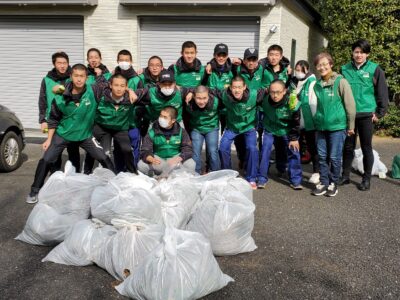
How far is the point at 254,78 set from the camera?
20.6 feet

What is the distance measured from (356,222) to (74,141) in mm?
3413

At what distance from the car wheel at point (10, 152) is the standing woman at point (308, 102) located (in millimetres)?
4473

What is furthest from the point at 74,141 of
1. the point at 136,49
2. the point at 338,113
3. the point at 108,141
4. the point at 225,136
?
the point at 136,49

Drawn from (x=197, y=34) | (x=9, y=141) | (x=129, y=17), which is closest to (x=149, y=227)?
(x=9, y=141)

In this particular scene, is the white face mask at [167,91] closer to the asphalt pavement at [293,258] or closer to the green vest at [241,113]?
the green vest at [241,113]

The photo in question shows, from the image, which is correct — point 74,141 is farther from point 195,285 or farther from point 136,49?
point 136,49

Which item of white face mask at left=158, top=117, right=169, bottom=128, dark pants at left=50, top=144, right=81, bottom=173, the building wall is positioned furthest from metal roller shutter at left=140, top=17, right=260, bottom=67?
white face mask at left=158, top=117, right=169, bottom=128

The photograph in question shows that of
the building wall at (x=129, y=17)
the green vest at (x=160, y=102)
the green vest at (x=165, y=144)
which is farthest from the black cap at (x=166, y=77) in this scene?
the building wall at (x=129, y=17)

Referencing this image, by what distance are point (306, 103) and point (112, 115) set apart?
2.52 m

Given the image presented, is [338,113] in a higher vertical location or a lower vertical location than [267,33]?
lower

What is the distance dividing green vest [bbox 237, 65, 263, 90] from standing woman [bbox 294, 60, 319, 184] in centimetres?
53

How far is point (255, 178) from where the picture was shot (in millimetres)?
5883

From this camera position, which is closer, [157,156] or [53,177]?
[53,177]

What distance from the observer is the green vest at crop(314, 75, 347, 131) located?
17.3 ft
